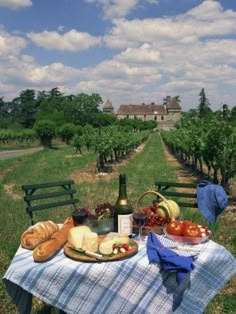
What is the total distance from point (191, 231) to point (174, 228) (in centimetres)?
13

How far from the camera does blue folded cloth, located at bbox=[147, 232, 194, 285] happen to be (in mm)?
2678

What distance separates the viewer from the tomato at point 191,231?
3.12 metres

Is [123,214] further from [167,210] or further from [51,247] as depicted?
[51,247]

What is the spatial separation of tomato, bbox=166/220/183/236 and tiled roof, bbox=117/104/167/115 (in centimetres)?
13317

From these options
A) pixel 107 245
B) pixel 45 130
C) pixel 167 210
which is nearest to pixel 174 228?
pixel 167 210

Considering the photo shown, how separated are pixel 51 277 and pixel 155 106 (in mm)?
139521

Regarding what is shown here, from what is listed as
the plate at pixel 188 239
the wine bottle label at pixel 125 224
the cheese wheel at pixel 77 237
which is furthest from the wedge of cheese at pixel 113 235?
the plate at pixel 188 239

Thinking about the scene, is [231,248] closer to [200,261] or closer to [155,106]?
[200,261]

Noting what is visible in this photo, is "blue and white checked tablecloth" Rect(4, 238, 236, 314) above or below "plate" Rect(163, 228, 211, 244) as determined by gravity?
below

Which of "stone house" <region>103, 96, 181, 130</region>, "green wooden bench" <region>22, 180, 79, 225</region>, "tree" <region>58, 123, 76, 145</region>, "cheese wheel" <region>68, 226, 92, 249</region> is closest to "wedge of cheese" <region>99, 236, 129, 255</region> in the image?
"cheese wheel" <region>68, 226, 92, 249</region>

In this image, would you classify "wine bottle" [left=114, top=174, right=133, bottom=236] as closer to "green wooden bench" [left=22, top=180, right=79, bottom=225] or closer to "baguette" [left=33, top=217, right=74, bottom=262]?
"baguette" [left=33, top=217, right=74, bottom=262]

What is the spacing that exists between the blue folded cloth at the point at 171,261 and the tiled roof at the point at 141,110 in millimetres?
133601

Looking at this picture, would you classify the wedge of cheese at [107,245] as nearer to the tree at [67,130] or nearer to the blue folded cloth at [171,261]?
the blue folded cloth at [171,261]

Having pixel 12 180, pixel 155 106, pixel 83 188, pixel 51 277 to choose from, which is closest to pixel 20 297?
pixel 51 277
